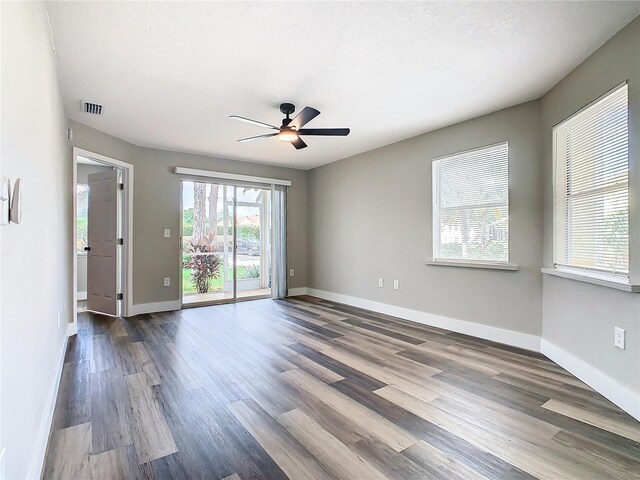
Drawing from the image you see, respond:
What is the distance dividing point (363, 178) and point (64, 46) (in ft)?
12.8

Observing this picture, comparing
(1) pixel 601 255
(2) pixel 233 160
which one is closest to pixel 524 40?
(1) pixel 601 255

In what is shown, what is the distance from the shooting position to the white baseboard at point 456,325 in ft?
11.2

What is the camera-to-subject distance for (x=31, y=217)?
1.64 metres

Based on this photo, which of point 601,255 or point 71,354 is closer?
point 601,255

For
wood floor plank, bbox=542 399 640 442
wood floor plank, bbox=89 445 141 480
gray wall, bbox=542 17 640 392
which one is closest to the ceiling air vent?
wood floor plank, bbox=89 445 141 480

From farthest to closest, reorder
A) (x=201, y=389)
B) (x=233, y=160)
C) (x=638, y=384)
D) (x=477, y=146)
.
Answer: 1. (x=233, y=160)
2. (x=477, y=146)
3. (x=201, y=389)
4. (x=638, y=384)

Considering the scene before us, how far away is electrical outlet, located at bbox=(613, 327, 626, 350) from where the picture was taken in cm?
225

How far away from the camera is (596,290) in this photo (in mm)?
2525

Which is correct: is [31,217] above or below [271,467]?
above

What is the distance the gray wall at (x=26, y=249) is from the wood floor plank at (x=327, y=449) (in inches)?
48.3

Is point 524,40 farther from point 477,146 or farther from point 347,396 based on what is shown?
point 347,396

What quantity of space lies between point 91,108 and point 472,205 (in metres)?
4.25

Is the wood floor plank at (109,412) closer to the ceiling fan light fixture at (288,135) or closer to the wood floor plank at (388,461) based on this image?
the wood floor plank at (388,461)

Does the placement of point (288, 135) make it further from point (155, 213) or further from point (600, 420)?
point (600, 420)
